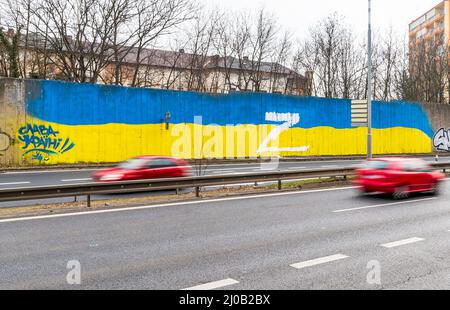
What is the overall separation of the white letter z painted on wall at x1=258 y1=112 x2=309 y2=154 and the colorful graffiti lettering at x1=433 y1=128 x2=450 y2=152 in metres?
14.9

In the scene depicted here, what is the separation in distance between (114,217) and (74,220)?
34.2 inches

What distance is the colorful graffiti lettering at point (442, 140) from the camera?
126 feet

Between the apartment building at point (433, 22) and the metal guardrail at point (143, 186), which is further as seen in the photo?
the apartment building at point (433, 22)

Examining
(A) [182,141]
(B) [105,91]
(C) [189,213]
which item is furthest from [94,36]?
(C) [189,213]

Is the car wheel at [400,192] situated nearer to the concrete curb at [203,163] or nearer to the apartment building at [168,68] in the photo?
the concrete curb at [203,163]

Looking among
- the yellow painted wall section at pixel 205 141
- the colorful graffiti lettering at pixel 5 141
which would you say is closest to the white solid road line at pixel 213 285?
the yellow painted wall section at pixel 205 141

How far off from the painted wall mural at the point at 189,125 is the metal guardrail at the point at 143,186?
1218 centimetres

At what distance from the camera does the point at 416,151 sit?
37.1 m

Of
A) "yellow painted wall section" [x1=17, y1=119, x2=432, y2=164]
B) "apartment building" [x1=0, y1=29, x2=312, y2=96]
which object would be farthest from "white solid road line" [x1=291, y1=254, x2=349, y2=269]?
"apartment building" [x1=0, y1=29, x2=312, y2=96]

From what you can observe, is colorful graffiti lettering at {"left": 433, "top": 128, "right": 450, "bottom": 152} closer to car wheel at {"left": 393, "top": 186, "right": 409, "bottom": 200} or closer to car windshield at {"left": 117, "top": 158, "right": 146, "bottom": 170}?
car wheel at {"left": 393, "top": 186, "right": 409, "bottom": 200}

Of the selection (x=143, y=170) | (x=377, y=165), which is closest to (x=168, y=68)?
(x=143, y=170)

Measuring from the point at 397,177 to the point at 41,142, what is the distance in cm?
1796

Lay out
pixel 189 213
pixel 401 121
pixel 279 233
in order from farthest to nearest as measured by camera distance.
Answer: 1. pixel 401 121
2. pixel 189 213
3. pixel 279 233
